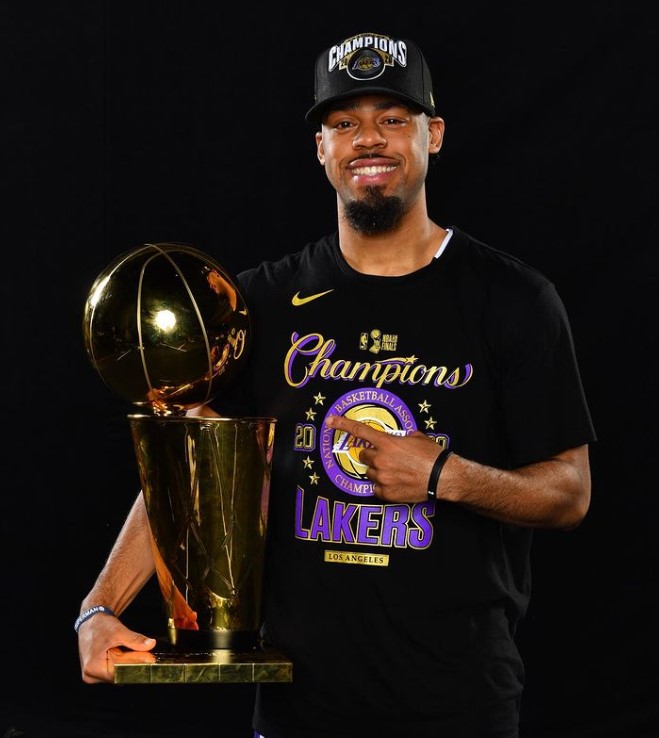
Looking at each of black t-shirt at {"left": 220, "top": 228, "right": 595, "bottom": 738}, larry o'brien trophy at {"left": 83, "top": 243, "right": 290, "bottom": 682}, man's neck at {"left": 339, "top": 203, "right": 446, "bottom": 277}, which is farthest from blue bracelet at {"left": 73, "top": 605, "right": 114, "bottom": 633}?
man's neck at {"left": 339, "top": 203, "right": 446, "bottom": 277}

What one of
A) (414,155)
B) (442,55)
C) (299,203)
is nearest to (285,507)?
(414,155)

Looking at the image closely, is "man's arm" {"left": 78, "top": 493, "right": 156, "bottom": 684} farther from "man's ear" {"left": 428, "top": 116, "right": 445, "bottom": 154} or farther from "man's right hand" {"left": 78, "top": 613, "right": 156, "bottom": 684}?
"man's ear" {"left": 428, "top": 116, "right": 445, "bottom": 154}

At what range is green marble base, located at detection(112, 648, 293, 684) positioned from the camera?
1.54 meters

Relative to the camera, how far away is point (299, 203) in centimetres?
271

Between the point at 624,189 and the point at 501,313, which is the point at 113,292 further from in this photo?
the point at 624,189

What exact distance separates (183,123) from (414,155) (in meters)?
0.94

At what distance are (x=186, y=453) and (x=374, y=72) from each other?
69 centimetres

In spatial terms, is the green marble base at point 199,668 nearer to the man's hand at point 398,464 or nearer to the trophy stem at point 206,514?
the trophy stem at point 206,514

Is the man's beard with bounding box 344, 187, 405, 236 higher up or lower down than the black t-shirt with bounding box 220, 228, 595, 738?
higher up

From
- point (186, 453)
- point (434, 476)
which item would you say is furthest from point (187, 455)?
point (434, 476)

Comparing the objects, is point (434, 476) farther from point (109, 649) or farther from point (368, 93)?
point (368, 93)

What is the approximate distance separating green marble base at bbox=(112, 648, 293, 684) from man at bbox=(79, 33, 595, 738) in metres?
0.12

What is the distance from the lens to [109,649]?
1.64 metres

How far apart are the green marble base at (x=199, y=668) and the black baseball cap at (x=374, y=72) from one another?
34.4 inches
